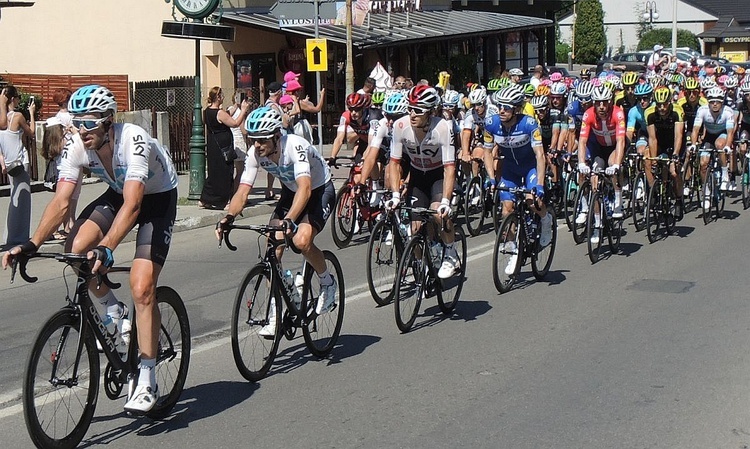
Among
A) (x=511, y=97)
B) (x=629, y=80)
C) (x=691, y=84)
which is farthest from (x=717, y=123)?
(x=511, y=97)

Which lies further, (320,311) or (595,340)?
(595,340)

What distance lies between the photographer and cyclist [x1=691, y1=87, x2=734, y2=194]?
16703 mm

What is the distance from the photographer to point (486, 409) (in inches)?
272

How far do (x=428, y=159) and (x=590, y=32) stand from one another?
252 feet

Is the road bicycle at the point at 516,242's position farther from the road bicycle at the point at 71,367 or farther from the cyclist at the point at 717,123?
the cyclist at the point at 717,123

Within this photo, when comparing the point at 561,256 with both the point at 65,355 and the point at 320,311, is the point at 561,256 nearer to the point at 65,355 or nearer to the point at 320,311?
the point at 320,311

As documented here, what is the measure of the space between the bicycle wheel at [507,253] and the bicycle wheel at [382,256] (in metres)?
1.27

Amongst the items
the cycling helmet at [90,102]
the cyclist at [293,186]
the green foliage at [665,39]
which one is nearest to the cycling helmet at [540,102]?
the cyclist at [293,186]

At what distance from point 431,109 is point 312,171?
5.42ft

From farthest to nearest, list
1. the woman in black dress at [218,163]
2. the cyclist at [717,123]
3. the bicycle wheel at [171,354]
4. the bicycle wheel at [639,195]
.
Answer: the woman in black dress at [218,163], the cyclist at [717,123], the bicycle wheel at [639,195], the bicycle wheel at [171,354]

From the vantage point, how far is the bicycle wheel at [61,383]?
5711mm

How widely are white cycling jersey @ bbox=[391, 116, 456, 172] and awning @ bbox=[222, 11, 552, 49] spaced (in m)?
18.4

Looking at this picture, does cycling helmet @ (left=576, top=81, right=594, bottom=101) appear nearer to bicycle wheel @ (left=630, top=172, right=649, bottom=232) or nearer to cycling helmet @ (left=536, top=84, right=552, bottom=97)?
cycling helmet @ (left=536, top=84, right=552, bottom=97)

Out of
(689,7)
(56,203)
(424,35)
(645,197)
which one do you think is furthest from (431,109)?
(689,7)
